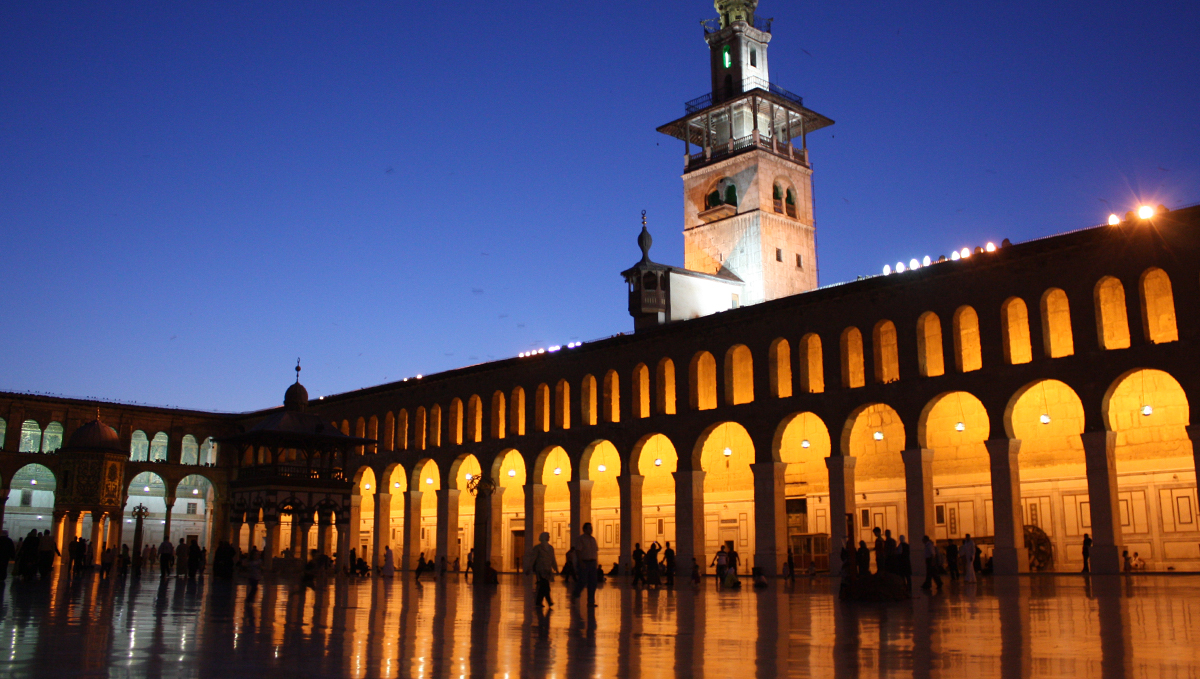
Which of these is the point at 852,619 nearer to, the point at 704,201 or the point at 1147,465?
the point at 1147,465

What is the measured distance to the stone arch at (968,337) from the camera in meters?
27.9

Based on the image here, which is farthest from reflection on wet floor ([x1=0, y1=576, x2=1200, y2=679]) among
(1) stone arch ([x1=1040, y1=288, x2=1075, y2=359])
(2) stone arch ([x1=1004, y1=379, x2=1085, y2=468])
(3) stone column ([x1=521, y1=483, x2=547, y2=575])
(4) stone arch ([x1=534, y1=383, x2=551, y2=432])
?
(4) stone arch ([x1=534, y1=383, x2=551, y2=432])

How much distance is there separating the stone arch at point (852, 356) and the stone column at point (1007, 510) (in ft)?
15.3

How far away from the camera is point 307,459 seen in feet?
109

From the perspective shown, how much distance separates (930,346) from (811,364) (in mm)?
3965

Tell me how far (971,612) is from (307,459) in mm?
24668

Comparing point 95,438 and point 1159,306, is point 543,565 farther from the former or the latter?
point 95,438

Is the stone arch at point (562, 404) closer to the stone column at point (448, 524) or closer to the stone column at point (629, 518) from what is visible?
the stone column at point (629, 518)

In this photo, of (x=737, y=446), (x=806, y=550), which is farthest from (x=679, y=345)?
(x=806, y=550)

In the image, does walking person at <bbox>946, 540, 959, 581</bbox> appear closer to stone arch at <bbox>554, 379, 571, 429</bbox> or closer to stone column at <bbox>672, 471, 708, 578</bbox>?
stone column at <bbox>672, 471, 708, 578</bbox>

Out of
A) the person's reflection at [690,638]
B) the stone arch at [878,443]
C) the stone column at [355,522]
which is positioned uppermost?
the stone arch at [878,443]

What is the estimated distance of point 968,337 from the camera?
29.3 metres

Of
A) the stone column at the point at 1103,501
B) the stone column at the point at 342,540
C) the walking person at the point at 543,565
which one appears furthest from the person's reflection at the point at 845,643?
the stone column at the point at 342,540

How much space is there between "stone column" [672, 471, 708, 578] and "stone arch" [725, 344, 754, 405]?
2923mm
